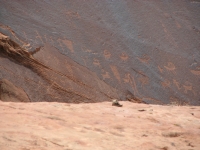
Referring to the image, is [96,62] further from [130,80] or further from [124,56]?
[130,80]

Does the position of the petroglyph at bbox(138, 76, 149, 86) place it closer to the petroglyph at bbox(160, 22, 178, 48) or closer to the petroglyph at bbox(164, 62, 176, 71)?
the petroglyph at bbox(164, 62, 176, 71)

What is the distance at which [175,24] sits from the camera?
5.83m

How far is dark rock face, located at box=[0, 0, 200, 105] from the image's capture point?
480cm

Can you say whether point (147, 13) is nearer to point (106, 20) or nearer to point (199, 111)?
point (106, 20)

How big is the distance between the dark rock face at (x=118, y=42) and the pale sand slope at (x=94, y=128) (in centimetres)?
172

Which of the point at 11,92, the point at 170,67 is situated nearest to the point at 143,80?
the point at 170,67

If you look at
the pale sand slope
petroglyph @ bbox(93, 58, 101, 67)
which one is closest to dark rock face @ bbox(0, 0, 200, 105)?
petroglyph @ bbox(93, 58, 101, 67)

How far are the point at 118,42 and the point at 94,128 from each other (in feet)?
10.1

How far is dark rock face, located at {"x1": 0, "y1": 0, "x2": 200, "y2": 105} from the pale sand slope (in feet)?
5.63

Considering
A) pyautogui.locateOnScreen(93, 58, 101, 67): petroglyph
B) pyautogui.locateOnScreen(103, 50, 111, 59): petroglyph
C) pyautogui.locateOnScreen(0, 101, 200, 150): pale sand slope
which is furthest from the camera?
pyautogui.locateOnScreen(103, 50, 111, 59): petroglyph

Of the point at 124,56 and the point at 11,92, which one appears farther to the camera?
the point at 124,56

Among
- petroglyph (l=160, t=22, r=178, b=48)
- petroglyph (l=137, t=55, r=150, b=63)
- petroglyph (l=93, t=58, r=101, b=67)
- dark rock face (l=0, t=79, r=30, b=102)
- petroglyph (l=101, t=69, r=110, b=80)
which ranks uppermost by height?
petroglyph (l=160, t=22, r=178, b=48)

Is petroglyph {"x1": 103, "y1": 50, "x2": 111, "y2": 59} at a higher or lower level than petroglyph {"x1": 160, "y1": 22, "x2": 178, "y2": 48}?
lower

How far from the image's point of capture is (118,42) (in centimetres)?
537
